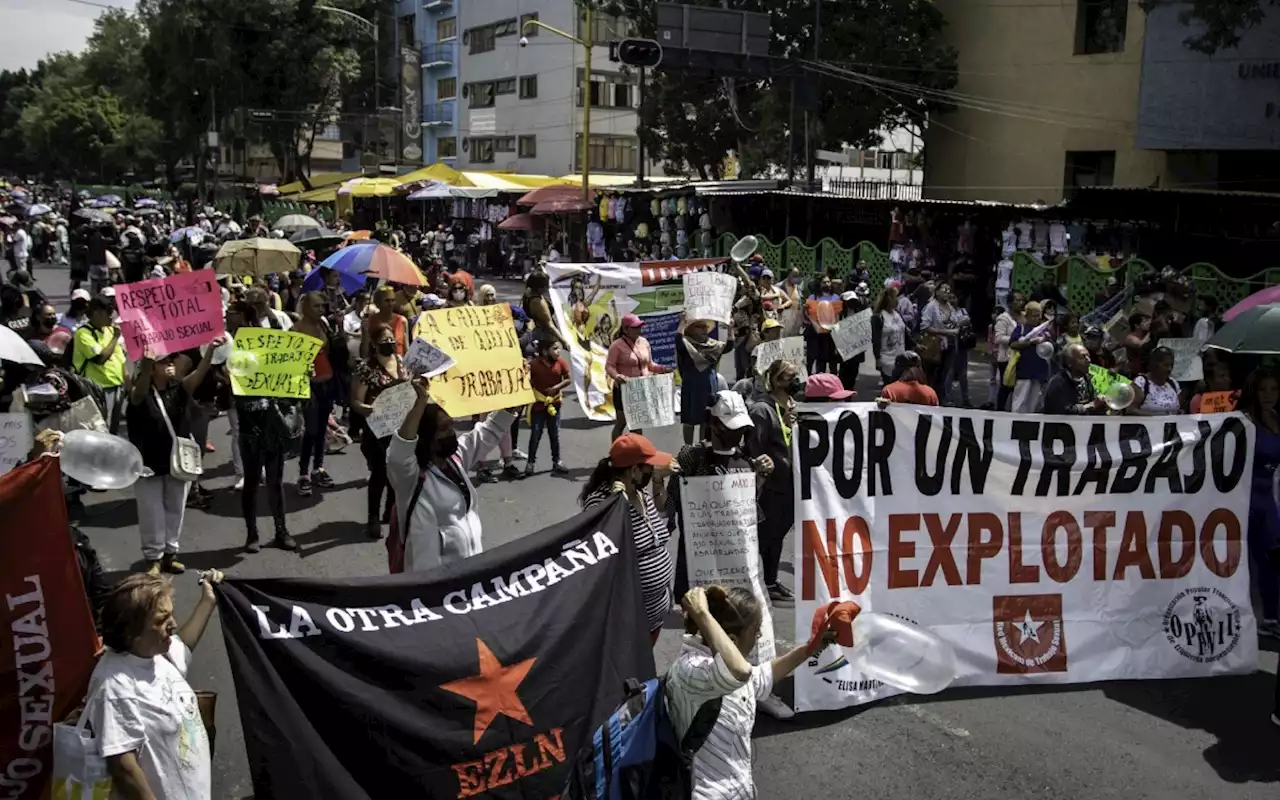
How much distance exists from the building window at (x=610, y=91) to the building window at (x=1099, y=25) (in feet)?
89.8

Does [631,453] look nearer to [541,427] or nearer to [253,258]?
[541,427]

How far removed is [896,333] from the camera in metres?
13.5

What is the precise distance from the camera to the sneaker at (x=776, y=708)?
5.81 m

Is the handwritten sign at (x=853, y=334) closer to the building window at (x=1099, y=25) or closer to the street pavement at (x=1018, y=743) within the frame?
the street pavement at (x=1018, y=743)

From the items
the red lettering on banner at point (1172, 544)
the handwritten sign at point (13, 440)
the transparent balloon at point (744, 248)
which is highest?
the transparent balloon at point (744, 248)

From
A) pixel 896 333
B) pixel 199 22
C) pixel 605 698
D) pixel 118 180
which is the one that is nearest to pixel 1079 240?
pixel 896 333

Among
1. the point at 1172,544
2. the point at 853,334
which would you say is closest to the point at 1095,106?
the point at 853,334

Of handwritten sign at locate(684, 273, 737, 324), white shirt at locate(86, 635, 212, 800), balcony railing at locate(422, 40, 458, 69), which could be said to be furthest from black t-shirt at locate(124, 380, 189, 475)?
balcony railing at locate(422, 40, 458, 69)

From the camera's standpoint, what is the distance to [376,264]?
12.9 m

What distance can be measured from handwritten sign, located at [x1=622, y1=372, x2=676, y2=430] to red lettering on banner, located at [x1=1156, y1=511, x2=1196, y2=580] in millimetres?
3585

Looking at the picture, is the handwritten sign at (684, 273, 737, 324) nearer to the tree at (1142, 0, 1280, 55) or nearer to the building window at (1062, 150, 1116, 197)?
the tree at (1142, 0, 1280, 55)

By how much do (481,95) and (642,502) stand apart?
183 feet

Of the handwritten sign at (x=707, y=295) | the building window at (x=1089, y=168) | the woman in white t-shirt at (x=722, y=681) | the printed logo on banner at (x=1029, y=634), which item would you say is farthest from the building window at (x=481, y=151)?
the woman in white t-shirt at (x=722, y=681)

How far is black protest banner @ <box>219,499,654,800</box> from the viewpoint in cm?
400
